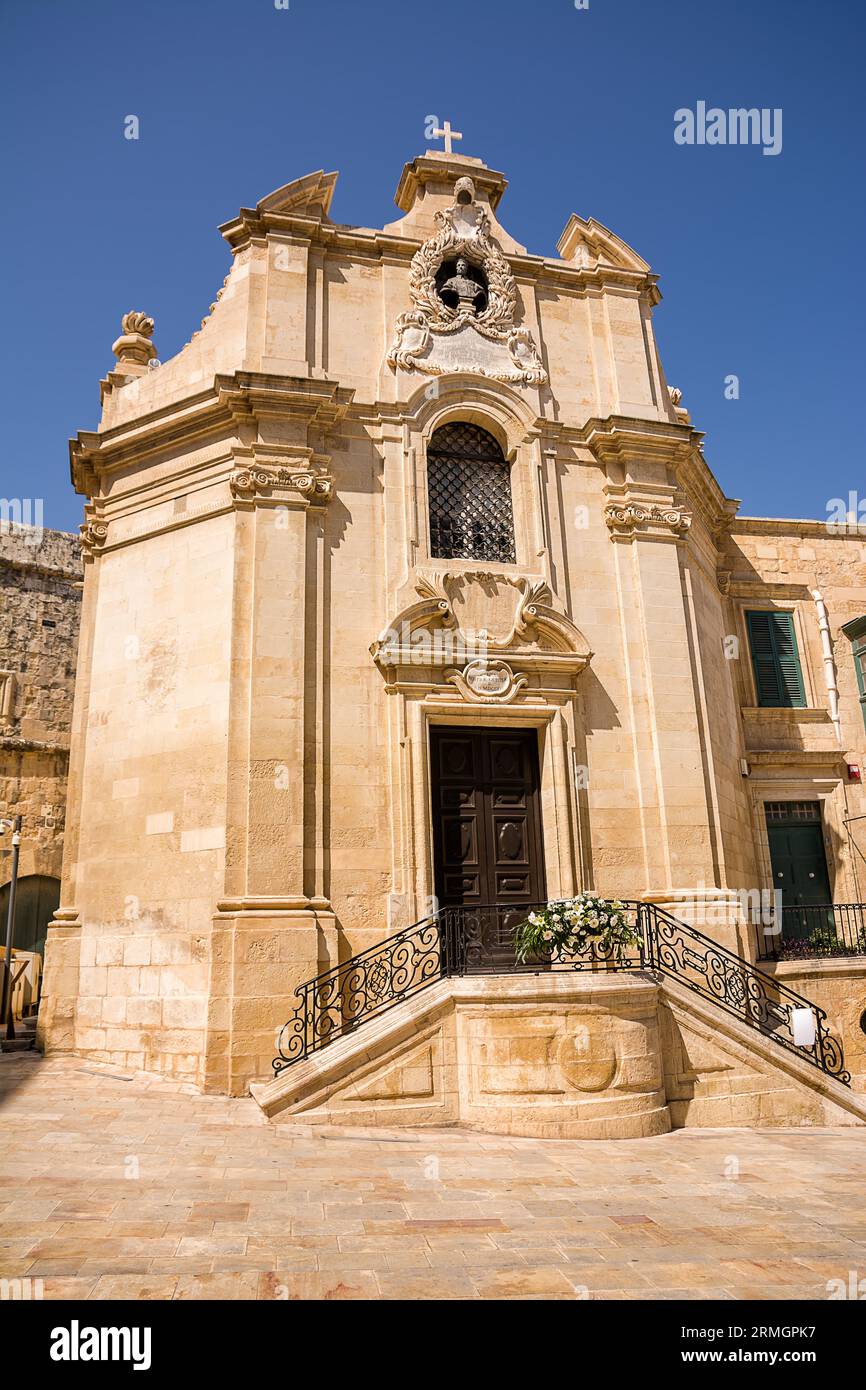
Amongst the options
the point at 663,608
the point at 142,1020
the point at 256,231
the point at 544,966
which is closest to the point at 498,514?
the point at 663,608

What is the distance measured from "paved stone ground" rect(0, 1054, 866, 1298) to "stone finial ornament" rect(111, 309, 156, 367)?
427 inches

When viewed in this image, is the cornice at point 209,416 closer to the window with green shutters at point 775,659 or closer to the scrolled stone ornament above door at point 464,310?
the scrolled stone ornament above door at point 464,310

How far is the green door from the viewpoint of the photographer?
51.6 feet

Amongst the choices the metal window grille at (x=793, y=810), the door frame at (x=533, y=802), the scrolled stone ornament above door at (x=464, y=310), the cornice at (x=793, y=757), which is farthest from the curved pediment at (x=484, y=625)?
the metal window grille at (x=793, y=810)

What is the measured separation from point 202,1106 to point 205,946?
6.07 ft

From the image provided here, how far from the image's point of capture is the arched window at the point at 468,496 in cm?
1327

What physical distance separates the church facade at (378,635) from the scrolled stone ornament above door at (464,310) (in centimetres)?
5

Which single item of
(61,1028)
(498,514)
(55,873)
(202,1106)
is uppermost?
(498,514)

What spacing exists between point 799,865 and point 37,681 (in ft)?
54.0

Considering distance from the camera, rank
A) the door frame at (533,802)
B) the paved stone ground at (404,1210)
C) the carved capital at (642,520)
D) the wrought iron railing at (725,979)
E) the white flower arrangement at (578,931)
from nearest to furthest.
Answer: the paved stone ground at (404,1210)
the white flower arrangement at (578,931)
the wrought iron railing at (725,979)
the door frame at (533,802)
the carved capital at (642,520)

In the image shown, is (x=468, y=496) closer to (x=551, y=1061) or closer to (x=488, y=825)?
(x=488, y=825)
